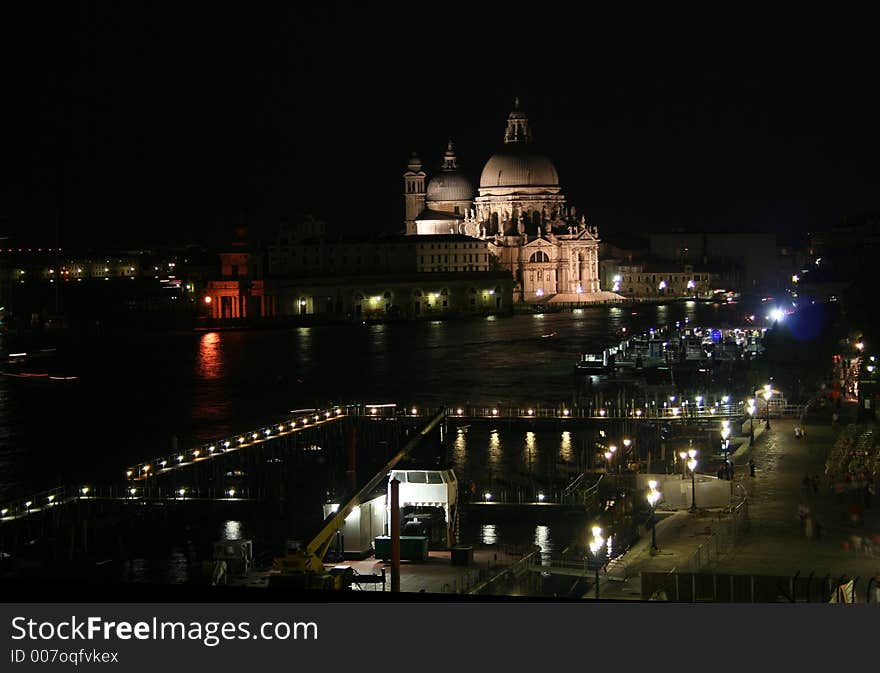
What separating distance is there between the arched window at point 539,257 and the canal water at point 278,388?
9199mm

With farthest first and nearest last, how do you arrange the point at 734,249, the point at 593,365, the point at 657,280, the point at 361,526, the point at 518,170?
1. the point at 734,249
2. the point at 657,280
3. the point at 518,170
4. the point at 593,365
5. the point at 361,526

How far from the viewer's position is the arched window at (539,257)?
44156 millimetres

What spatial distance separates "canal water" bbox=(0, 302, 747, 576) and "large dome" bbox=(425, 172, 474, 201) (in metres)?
12.6

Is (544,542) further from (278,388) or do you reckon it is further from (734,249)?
(734,249)

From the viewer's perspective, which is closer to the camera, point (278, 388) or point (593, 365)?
point (278, 388)

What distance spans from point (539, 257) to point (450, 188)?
4.53m

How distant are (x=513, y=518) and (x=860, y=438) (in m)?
2.58

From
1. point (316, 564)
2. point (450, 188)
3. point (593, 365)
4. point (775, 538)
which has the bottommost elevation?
point (593, 365)

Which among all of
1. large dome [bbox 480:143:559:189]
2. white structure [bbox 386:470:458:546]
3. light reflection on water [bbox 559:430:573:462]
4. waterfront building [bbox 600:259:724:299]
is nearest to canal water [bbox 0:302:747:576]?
light reflection on water [bbox 559:430:573:462]

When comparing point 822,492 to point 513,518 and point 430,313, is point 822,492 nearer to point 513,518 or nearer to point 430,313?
point 513,518

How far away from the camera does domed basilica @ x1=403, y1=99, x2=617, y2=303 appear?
44.1m

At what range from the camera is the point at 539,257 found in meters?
44.2

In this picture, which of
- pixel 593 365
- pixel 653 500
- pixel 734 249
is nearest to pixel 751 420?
pixel 653 500
